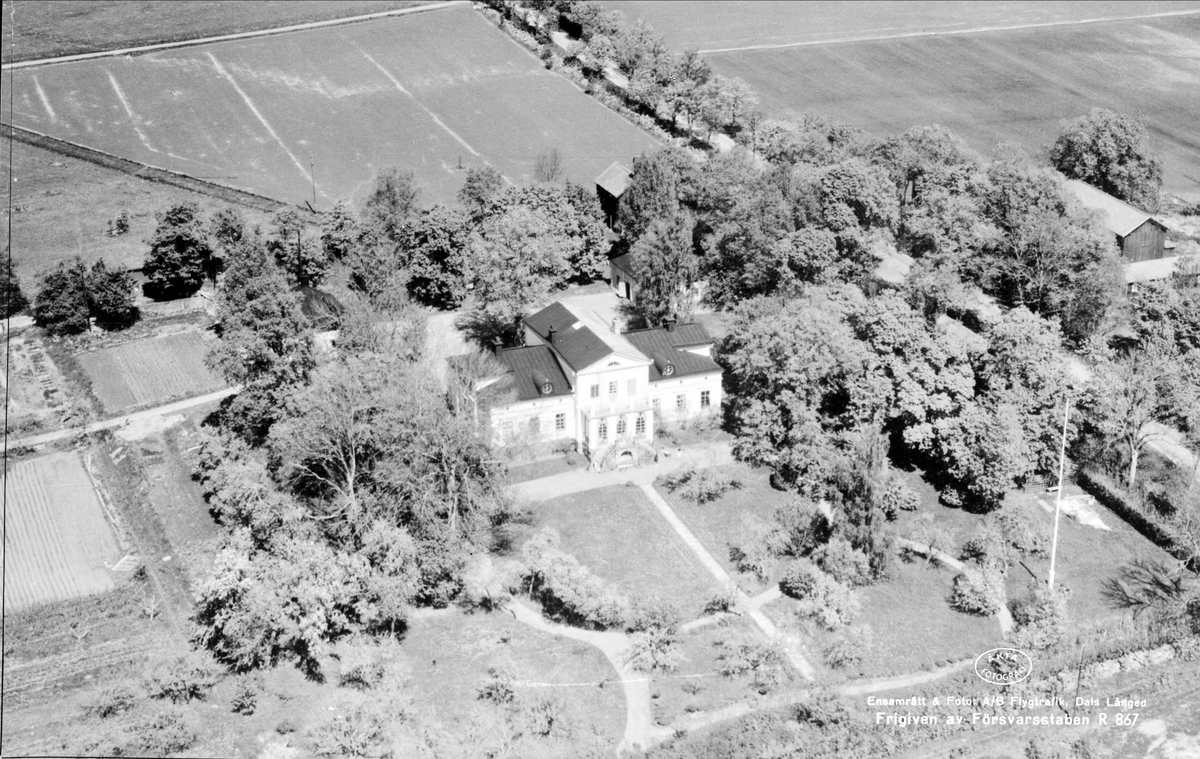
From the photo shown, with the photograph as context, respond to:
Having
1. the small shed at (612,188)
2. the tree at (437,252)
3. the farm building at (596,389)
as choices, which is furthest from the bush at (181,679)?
the small shed at (612,188)

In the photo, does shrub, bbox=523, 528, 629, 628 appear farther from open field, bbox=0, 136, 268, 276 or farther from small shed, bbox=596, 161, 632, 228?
open field, bbox=0, 136, 268, 276

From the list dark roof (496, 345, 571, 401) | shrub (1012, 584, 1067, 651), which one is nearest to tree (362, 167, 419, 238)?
dark roof (496, 345, 571, 401)

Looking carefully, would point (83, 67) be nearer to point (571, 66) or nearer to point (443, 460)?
point (571, 66)

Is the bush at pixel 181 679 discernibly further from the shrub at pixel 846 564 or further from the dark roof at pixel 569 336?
the shrub at pixel 846 564

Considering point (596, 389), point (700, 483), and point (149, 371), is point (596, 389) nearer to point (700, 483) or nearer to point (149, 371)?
point (700, 483)

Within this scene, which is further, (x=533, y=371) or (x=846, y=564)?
(x=533, y=371)

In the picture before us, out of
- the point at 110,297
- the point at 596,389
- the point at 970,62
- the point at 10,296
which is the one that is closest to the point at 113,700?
the point at 596,389
